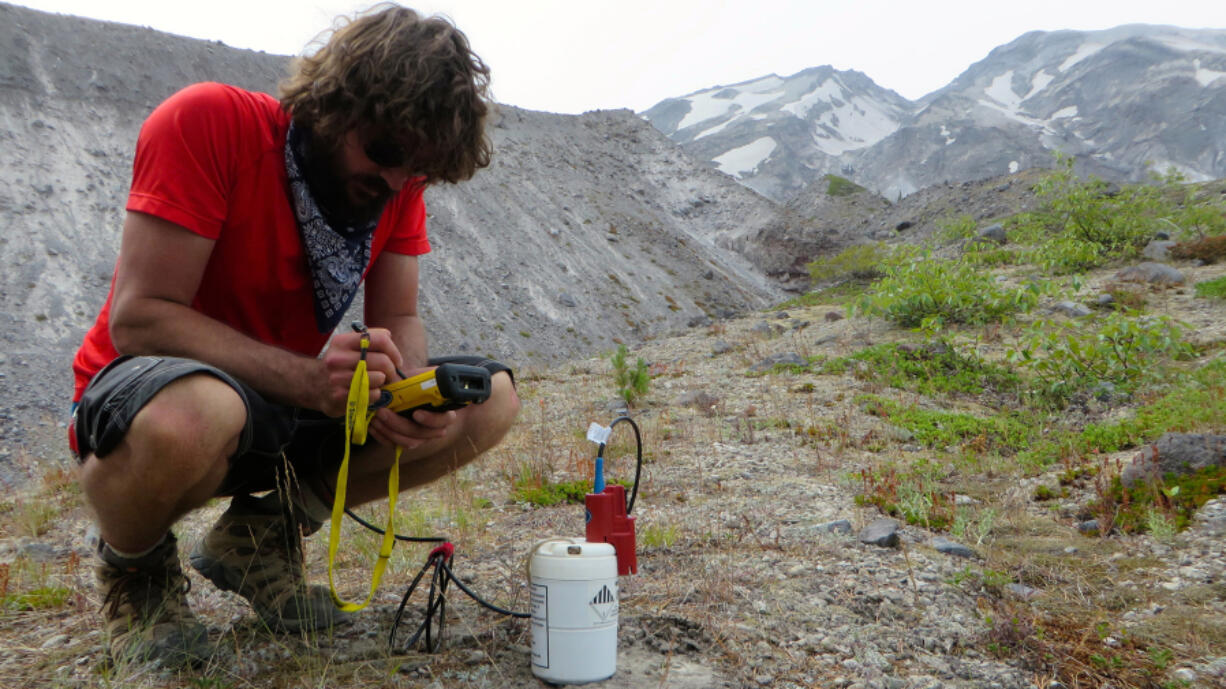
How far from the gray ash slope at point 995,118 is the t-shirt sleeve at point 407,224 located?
4131cm

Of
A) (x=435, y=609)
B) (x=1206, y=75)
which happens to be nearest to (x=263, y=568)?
(x=435, y=609)

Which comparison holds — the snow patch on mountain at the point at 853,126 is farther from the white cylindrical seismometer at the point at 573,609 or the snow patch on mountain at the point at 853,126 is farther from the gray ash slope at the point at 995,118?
the white cylindrical seismometer at the point at 573,609

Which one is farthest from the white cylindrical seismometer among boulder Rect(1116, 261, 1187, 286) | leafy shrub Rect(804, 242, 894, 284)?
leafy shrub Rect(804, 242, 894, 284)

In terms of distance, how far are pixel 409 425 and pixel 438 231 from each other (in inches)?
593

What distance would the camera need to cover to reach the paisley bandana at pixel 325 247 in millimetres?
2268

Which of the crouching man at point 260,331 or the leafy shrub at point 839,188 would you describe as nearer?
the crouching man at point 260,331

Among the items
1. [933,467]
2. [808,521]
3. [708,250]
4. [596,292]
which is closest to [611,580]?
[808,521]

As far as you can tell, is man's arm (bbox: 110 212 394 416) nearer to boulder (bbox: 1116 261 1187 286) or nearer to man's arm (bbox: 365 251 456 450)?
man's arm (bbox: 365 251 456 450)

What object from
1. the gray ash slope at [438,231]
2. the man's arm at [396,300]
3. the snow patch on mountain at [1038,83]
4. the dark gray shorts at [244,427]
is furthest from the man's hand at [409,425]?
the snow patch on mountain at [1038,83]

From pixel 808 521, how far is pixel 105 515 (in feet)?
8.94

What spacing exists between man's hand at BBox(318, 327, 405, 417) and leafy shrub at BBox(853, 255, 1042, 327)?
796 centimetres

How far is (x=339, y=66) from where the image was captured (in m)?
2.15

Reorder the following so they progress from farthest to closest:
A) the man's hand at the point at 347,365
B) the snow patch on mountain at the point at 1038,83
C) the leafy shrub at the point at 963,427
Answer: the snow patch on mountain at the point at 1038,83 < the leafy shrub at the point at 963,427 < the man's hand at the point at 347,365

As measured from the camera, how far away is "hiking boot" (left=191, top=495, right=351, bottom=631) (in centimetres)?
239
